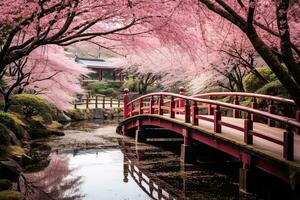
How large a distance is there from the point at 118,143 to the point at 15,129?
15.0 feet

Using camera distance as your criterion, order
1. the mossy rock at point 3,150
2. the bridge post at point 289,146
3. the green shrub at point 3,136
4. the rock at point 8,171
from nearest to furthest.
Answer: the bridge post at point 289,146, the rock at point 8,171, the mossy rock at point 3,150, the green shrub at point 3,136

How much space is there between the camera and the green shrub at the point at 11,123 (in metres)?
14.8

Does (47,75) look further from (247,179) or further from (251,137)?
(247,179)

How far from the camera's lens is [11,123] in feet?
51.0

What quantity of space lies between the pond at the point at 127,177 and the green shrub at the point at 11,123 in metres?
1.61

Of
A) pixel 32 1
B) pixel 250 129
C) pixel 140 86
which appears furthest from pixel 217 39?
pixel 140 86

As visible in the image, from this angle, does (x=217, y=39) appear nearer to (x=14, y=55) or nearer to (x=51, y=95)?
(x=14, y=55)

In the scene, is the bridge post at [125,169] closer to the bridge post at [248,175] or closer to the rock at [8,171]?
the rock at [8,171]

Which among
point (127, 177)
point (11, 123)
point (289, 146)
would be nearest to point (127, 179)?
point (127, 177)

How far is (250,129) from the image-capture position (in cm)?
901

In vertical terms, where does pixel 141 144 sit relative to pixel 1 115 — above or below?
below

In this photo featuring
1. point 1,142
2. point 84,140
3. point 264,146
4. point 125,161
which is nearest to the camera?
point 264,146

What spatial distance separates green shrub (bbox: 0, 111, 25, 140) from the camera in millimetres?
14762

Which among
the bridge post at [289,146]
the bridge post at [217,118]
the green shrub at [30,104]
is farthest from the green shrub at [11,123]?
the bridge post at [289,146]
